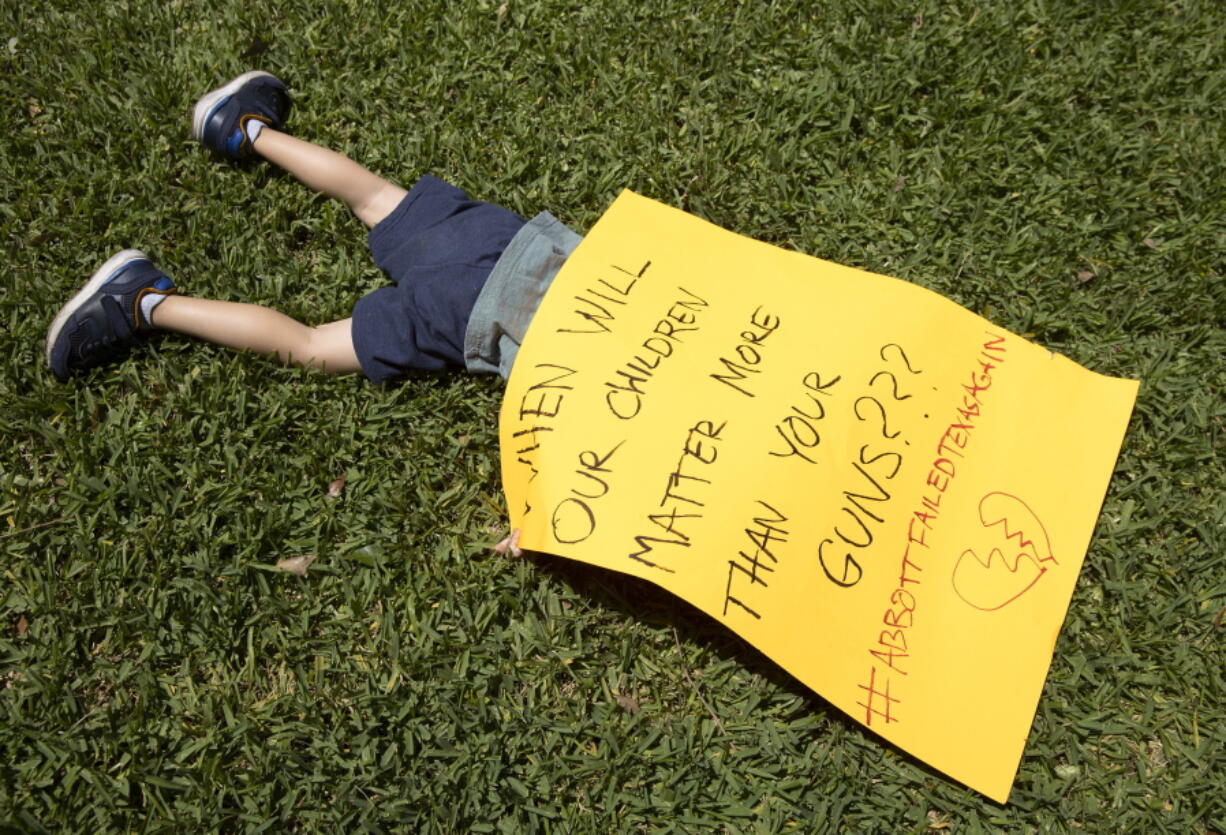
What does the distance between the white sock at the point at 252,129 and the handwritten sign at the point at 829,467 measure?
1.08 meters

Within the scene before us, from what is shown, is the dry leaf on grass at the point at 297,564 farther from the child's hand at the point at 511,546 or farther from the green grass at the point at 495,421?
the child's hand at the point at 511,546

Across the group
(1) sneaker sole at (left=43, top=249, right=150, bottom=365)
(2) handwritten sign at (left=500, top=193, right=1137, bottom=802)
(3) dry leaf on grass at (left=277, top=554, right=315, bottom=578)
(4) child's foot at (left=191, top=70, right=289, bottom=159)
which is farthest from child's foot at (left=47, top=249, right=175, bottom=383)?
(2) handwritten sign at (left=500, top=193, right=1137, bottom=802)

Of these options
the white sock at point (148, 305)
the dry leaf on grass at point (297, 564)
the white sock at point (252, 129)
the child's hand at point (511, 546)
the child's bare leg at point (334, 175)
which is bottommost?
the dry leaf on grass at point (297, 564)

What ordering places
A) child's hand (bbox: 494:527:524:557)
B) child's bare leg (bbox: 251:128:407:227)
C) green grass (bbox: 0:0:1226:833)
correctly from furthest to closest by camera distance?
child's bare leg (bbox: 251:128:407:227) → child's hand (bbox: 494:527:524:557) → green grass (bbox: 0:0:1226:833)

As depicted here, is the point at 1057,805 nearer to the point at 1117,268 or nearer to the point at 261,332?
the point at 1117,268

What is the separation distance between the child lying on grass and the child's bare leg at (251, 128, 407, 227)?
0.47ft

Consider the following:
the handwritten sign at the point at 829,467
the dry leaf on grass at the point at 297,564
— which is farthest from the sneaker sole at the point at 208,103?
the dry leaf on grass at the point at 297,564

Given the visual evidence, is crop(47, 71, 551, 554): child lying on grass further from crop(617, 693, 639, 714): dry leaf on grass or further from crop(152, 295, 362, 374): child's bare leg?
crop(617, 693, 639, 714): dry leaf on grass


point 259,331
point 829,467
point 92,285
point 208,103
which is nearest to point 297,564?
point 259,331

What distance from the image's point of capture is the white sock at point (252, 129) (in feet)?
8.28

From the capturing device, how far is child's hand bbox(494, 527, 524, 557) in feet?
6.67

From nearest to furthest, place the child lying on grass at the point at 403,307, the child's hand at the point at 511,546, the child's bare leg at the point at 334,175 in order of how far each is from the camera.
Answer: the child's hand at the point at 511,546, the child lying on grass at the point at 403,307, the child's bare leg at the point at 334,175

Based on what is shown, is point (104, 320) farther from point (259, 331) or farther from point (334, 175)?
point (334, 175)

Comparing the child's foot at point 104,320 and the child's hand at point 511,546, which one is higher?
the child's foot at point 104,320
